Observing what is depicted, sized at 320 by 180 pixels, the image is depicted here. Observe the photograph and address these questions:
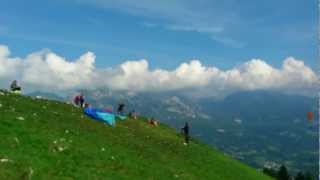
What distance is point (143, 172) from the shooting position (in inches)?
2037

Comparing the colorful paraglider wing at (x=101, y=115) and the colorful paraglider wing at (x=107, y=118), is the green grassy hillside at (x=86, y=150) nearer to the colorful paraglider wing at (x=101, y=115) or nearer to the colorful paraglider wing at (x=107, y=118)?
the colorful paraglider wing at (x=107, y=118)

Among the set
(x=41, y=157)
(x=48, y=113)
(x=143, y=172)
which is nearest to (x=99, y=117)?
(x=48, y=113)

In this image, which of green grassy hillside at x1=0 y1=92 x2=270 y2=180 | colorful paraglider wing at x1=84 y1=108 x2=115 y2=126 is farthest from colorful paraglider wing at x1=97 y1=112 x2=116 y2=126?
green grassy hillside at x1=0 y1=92 x2=270 y2=180

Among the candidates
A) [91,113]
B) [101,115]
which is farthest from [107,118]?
[91,113]

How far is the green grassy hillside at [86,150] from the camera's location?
44.0 meters

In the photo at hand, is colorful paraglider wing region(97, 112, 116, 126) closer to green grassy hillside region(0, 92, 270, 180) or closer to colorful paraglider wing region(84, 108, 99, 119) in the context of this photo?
colorful paraglider wing region(84, 108, 99, 119)

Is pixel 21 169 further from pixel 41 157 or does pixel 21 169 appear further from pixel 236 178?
pixel 236 178

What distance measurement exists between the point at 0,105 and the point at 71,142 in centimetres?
1062

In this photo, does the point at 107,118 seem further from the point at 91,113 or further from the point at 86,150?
the point at 86,150

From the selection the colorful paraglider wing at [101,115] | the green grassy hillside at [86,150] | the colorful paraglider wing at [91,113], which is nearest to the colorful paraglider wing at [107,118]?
the colorful paraglider wing at [101,115]

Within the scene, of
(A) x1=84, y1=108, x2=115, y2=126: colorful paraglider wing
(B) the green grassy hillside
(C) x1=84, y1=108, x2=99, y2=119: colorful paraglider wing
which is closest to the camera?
(B) the green grassy hillside

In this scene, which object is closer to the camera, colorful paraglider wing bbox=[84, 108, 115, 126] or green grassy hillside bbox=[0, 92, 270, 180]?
green grassy hillside bbox=[0, 92, 270, 180]

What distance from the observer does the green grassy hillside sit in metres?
44.0

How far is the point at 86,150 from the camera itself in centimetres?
5119
